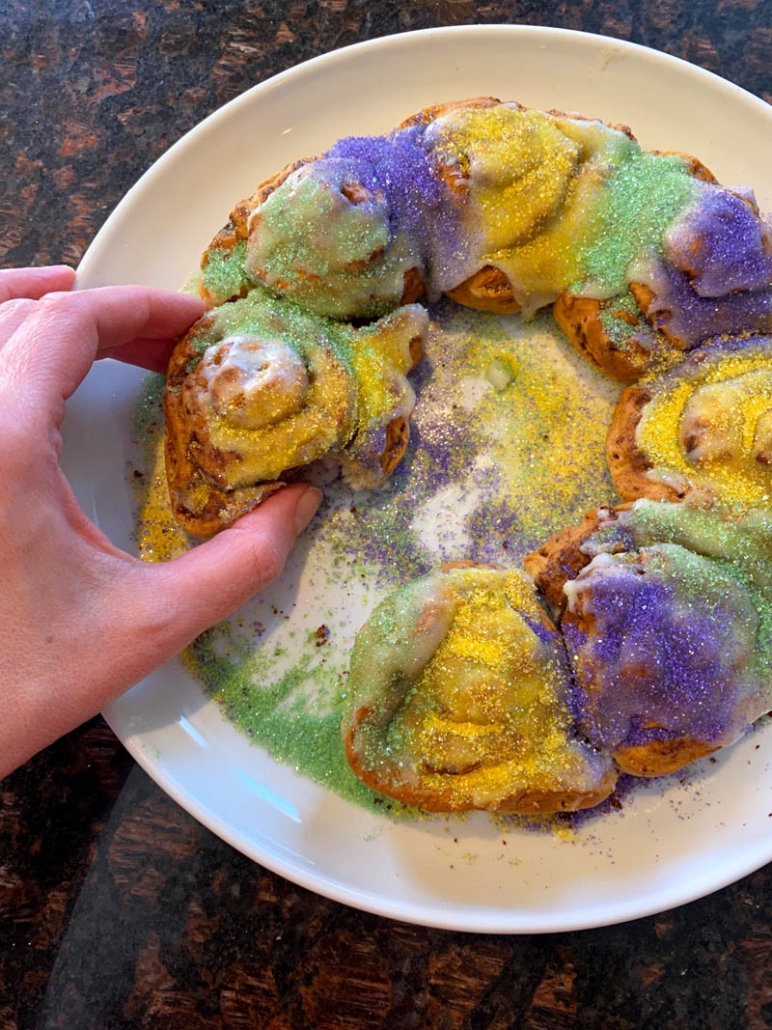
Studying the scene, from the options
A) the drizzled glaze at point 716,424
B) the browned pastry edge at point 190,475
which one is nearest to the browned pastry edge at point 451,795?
the browned pastry edge at point 190,475

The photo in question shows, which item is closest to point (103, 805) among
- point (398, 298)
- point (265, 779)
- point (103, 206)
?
point (265, 779)

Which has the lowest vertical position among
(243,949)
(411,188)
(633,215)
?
(243,949)

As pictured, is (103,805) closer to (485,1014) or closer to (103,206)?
(485,1014)

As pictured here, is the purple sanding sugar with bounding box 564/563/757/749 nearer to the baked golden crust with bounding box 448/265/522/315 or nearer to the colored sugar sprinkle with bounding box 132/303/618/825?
the colored sugar sprinkle with bounding box 132/303/618/825

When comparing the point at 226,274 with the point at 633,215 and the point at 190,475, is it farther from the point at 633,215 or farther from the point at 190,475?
the point at 633,215

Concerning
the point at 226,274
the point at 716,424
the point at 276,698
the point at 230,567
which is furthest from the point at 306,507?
the point at 716,424

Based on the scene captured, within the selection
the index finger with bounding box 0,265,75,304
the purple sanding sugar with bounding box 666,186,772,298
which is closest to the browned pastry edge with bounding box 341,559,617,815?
the purple sanding sugar with bounding box 666,186,772,298

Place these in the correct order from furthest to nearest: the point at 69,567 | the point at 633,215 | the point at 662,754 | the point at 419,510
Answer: the point at 419,510 < the point at 633,215 < the point at 662,754 < the point at 69,567
